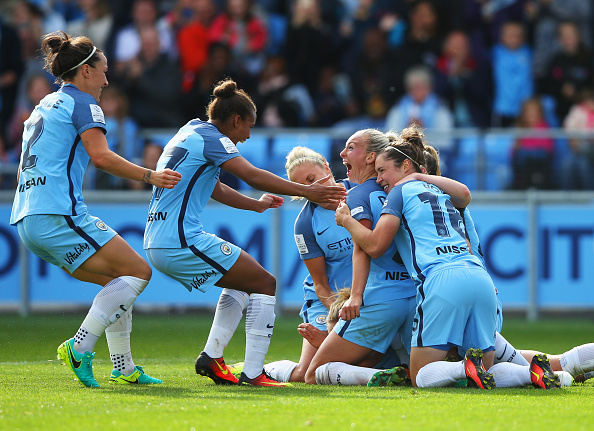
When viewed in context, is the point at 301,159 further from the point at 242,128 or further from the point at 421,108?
the point at 421,108

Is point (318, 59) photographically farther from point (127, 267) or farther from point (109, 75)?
point (127, 267)

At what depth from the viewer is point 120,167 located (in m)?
5.20

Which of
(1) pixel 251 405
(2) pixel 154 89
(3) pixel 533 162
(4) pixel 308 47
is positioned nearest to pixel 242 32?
(4) pixel 308 47

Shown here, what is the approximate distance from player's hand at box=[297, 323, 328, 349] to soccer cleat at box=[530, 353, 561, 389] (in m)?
1.47

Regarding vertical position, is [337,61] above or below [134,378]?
above

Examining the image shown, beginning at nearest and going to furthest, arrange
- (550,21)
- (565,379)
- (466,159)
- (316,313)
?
1. (565,379)
2. (316,313)
3. (466,159)
4. (550,21)

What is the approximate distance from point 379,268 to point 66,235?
2045mm

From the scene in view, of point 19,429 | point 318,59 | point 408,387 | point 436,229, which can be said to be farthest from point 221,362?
point 318,59

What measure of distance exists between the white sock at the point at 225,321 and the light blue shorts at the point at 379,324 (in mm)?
692

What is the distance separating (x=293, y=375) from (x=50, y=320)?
5111 mm

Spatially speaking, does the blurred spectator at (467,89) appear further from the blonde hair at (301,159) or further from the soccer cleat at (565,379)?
the soccer cleat at (565,379)

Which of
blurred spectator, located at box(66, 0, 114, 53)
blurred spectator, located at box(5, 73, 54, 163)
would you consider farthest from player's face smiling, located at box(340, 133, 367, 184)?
blurred spectator, located at box(66, 0, 114, 53)

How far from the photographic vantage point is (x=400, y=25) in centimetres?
1380

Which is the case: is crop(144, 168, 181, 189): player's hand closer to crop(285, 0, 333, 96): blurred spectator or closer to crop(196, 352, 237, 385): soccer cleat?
crop(196, 352, 237, 385): soccer cleat
